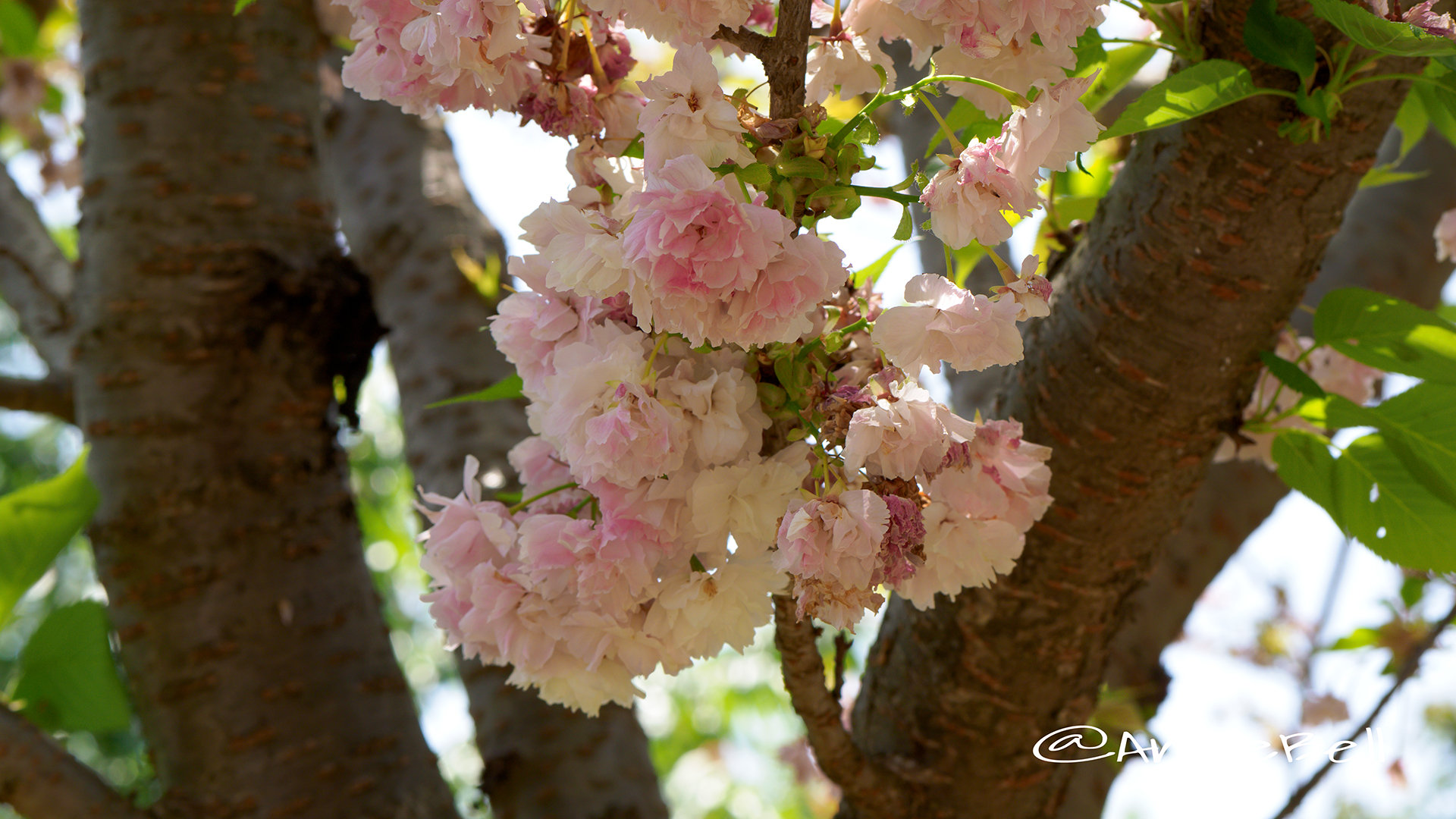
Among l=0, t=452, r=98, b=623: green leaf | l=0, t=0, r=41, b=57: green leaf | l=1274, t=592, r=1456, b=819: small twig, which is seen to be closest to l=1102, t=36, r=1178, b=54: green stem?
l=1274, t=592, r=1456, b=819: small twig

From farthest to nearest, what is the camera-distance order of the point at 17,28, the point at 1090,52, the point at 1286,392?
the point at 17,28, the point at 1286,392, the point at 1090,52

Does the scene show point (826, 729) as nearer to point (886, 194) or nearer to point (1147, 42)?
point (886, 194)

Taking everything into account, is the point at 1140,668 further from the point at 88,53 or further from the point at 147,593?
the point at 88,53

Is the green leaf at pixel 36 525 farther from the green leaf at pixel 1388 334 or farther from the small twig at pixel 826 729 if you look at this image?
the green leaf at pixel 1388 334

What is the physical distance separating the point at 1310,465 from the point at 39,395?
1772 mm

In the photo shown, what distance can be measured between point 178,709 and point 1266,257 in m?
1.37

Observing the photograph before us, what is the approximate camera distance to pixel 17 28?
220cm

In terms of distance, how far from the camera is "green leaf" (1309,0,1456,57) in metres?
0.56

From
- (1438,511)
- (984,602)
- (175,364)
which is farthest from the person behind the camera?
(175,364)

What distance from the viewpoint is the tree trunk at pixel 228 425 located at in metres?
1.21

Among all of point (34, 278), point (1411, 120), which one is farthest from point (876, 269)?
point (34, 278)

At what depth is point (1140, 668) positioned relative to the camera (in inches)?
61.2

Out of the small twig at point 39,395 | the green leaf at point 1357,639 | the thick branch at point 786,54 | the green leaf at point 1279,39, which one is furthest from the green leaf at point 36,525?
the green leaf at point 1357,639

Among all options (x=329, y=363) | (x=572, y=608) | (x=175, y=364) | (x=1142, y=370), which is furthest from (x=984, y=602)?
(x=175, y=364)
